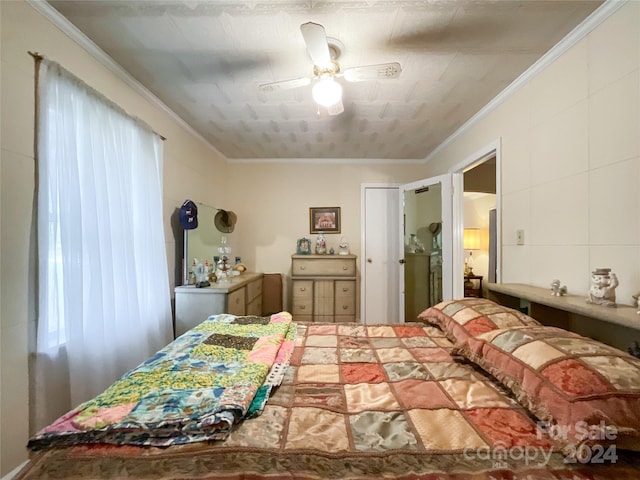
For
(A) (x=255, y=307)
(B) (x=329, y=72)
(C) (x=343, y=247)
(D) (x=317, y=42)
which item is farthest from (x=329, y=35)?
(A) (x=255, y=307)

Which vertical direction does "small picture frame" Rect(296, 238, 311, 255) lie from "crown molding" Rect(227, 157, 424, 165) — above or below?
below

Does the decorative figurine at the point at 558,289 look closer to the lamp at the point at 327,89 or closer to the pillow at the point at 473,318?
the pillow at the point at 473,318

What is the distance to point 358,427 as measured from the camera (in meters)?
0.80

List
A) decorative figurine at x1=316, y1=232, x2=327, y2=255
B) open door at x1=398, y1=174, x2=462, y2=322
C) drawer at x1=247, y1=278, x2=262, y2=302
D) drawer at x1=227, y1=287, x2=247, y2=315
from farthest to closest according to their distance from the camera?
decorative figurine at x1=316, y1=232, x2=327, y2=255 < drawer at x1=247, y1=278, x2=262, y2=302 < open door at x1=398, y1=174, x2=462, y2=322 < drawer at x1=227, y1=287, x2=247, y2=315

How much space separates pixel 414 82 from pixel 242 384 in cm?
224

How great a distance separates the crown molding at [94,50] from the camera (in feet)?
4.62

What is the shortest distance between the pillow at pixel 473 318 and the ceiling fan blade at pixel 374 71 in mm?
1381

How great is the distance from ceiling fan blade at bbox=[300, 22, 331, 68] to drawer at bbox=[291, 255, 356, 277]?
2.49m

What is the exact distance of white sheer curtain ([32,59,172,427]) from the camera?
1.42 m

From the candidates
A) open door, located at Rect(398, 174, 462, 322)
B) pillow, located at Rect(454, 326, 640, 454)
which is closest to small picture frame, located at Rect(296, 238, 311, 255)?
open door, located at Rect(398, 174, 462, 322)

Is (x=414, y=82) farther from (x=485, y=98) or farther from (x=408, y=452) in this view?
(x=408, y=452)

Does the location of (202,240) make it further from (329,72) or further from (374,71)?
(374,71)

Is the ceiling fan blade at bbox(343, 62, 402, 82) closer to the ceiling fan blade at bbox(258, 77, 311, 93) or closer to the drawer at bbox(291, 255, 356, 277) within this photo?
the ceiling fan blade at bbox(258, 77, 311, 93)

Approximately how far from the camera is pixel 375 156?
12.7ft
